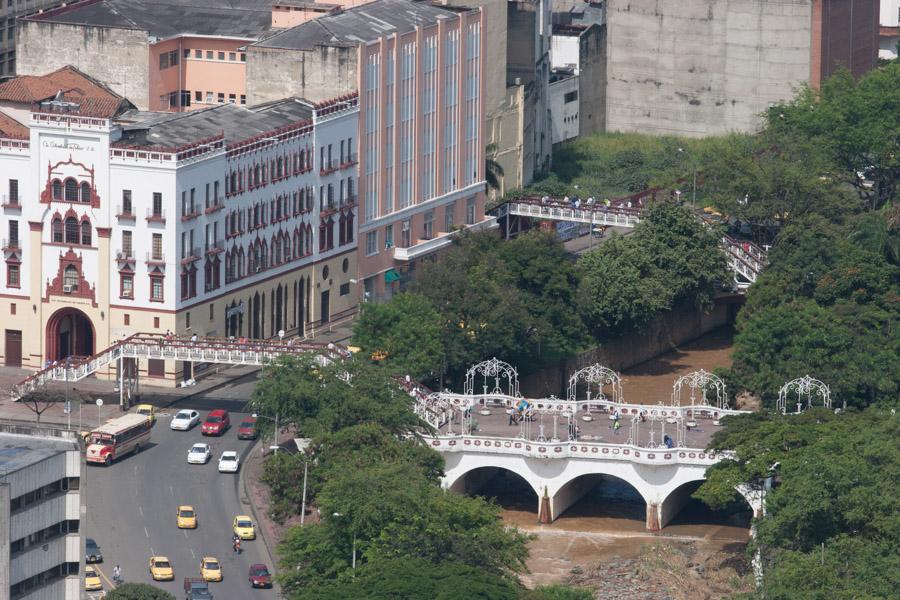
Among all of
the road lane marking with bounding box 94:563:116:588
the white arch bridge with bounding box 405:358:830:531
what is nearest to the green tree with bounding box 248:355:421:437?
the white arch bridge with bounding box 405:358:830:531

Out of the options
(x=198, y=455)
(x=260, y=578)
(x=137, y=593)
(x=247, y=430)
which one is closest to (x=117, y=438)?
(x=198, y=455)

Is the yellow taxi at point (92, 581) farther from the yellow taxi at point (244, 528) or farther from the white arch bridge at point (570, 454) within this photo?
the white arch bridge at point (570, 454)

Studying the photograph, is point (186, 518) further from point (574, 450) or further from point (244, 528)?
point (574, 450)

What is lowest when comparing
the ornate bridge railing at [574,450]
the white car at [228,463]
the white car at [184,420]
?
the white car at [228,463]

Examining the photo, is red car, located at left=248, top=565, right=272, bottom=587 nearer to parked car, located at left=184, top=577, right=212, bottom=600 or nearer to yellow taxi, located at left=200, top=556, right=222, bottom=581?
yellow taxi, located at left=200, top=556, right=222, bottom=581

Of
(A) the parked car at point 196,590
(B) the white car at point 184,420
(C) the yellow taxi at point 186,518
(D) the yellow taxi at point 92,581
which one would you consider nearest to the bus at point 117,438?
(B) the white car at point 184,420
